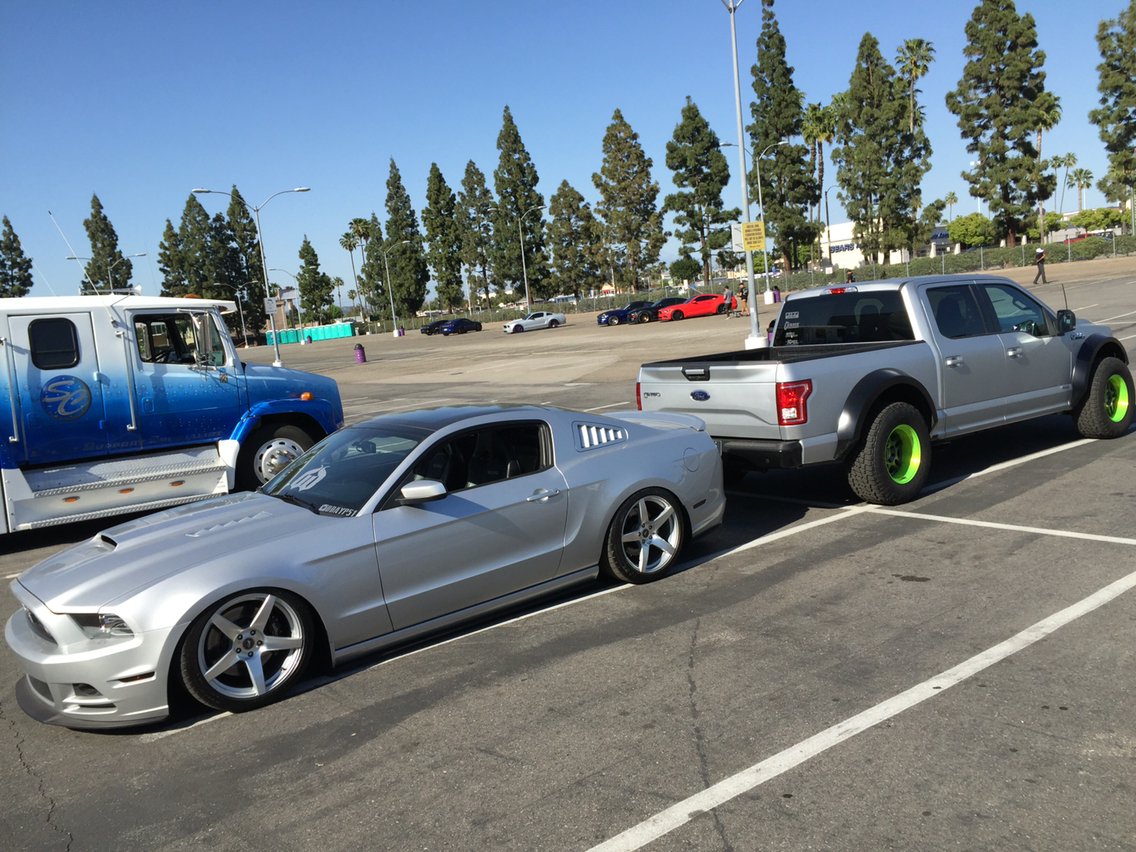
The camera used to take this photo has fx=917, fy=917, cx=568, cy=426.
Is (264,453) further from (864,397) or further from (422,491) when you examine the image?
(864,397)

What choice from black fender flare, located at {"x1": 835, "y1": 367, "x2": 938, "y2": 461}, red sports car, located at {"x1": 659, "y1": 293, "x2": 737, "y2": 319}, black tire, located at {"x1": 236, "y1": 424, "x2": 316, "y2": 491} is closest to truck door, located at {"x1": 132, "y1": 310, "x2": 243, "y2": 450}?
black tire, located at {"x1": 236, "y1": 424, "x2": 316, "y2": 491}

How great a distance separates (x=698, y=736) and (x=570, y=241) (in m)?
95.5

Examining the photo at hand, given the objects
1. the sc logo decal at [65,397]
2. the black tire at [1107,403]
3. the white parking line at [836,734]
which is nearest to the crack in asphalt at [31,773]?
the white parking line at [836,734]

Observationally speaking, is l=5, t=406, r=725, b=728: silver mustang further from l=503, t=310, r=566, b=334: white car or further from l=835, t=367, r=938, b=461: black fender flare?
l=503, t=310, r=566, b=334: white car

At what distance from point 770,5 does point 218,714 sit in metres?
70.2

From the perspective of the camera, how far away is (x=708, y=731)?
3883 mm

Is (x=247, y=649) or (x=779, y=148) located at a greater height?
(x=779, y=148)

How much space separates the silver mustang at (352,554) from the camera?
424cm

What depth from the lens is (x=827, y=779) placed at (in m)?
3.44

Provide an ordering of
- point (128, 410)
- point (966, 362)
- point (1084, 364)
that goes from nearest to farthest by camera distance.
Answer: point (966, 362)
point (128, 410)
point (1084, 364)

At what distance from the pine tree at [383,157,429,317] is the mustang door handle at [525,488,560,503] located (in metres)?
96.6

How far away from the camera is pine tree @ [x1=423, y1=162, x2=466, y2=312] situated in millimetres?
99875

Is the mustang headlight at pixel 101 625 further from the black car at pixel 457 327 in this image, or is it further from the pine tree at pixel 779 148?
the black car at pixel 457 327

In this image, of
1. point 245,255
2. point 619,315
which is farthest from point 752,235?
point 245,255
